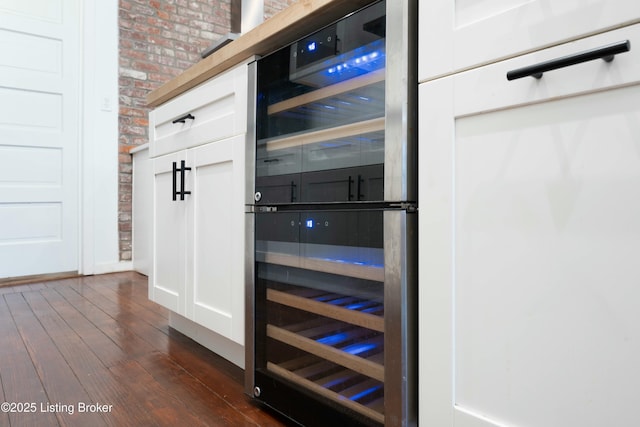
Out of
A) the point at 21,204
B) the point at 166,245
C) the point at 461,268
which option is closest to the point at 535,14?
the point at 461,268

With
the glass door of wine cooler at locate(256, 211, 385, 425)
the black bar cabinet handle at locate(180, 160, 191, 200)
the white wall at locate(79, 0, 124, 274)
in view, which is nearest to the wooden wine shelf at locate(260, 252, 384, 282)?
the glass door of wine cooler at locate(256, 211, 385, 425)

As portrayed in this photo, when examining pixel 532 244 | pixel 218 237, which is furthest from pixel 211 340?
pixel 532 244

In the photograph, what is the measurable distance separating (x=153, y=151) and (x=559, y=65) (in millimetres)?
1689

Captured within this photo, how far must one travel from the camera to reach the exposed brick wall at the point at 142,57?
335cm

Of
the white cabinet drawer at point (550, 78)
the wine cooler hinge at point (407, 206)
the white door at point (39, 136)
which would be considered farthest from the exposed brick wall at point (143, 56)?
the white cabinet drawer at point (550, 78)

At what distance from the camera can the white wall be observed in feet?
10.5

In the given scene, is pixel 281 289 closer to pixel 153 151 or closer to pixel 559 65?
pixel 559 65

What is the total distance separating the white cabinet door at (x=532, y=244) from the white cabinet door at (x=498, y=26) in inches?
0.7

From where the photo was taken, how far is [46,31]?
3055 mm

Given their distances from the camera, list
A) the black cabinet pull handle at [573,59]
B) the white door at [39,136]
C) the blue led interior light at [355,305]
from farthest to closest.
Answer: the white door at [39,136]
the blue led interior light at [355,305]
the black cabinet pull handle at [573,59]

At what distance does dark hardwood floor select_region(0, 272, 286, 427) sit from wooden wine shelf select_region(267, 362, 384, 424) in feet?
0.39

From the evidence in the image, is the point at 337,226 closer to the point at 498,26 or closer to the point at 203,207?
the point at 498,26

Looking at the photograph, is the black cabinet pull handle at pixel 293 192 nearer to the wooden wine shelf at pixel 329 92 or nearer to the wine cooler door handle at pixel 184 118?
the wooden wine shelf at pixel 329 92

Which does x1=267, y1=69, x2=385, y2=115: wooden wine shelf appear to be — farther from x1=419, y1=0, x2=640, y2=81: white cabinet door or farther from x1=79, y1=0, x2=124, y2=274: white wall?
x1=79, y1=0, x2=124, y2=274: white wall
